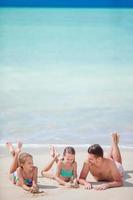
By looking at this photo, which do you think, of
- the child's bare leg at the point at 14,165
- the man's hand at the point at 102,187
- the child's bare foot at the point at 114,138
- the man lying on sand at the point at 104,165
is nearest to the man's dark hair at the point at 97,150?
the man lying on sand at the point at 104,165

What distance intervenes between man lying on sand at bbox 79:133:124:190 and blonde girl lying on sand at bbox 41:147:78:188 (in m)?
0.07

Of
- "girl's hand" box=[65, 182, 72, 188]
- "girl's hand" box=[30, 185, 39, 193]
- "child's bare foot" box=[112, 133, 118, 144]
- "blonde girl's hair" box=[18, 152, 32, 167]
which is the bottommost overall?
"girl's hand" box=[30, 185, 39, 193]

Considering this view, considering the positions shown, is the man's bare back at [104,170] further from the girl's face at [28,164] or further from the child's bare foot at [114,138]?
the girl's face at [28,164]

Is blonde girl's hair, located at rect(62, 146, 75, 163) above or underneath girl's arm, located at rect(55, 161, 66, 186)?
above

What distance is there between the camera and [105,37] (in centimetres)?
350

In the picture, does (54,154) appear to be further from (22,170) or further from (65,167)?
(22,170)

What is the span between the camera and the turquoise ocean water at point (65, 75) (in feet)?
11.5

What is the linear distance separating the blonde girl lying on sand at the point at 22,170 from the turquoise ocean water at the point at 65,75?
110 mm

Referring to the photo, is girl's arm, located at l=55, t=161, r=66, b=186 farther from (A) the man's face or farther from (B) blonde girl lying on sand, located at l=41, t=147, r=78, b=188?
(A) the man's face

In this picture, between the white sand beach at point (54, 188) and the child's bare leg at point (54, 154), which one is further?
the child's bare leg at point (54, 154)

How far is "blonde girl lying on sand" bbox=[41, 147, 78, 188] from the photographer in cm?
347

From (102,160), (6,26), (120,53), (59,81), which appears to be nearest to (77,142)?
(102,160)

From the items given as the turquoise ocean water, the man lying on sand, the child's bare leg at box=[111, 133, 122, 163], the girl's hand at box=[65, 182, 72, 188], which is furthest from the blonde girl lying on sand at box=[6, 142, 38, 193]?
the child's bare leg at box=[111, 133, 122, 163]

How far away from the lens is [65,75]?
3.53 m
